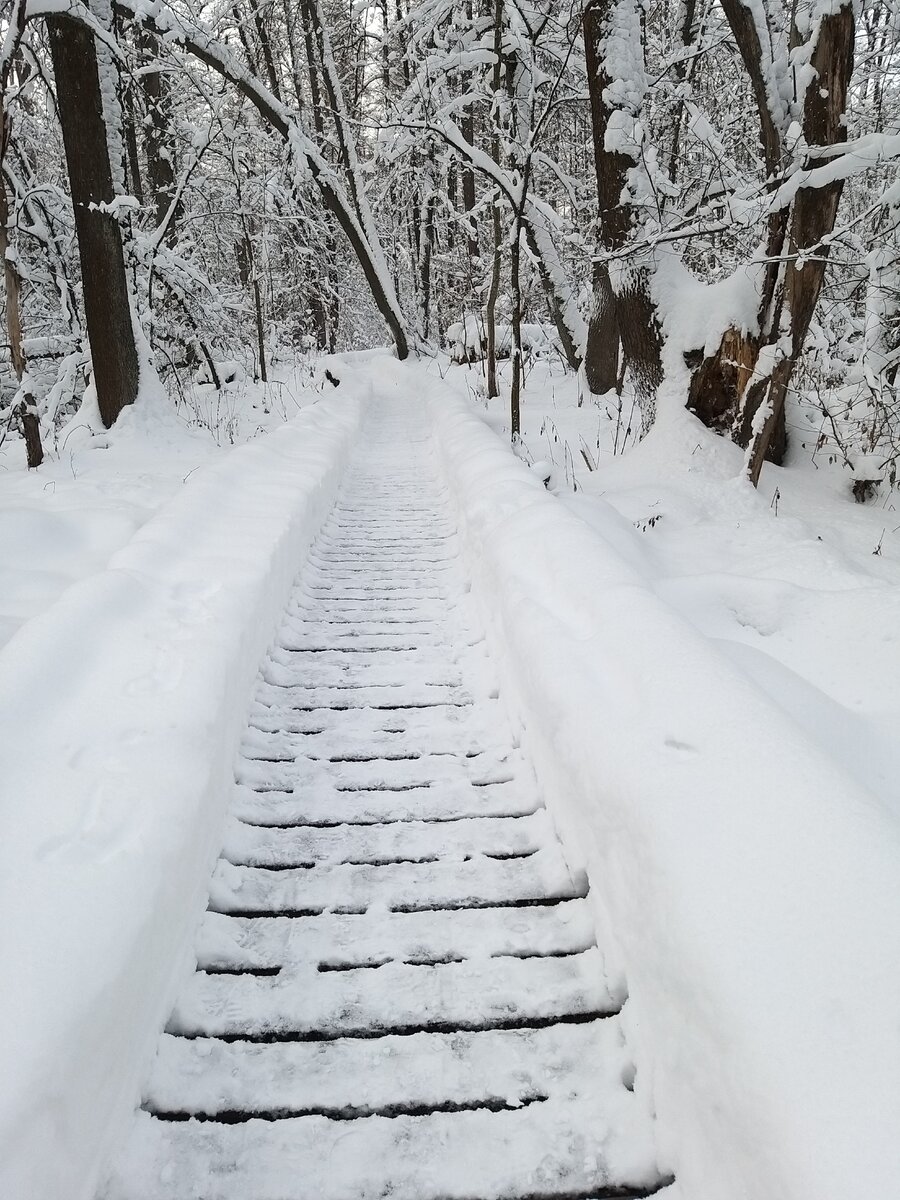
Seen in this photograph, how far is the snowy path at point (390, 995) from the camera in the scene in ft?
4.40

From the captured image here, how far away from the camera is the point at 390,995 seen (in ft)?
5.51

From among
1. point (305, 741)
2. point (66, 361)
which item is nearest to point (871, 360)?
point (305, 741)

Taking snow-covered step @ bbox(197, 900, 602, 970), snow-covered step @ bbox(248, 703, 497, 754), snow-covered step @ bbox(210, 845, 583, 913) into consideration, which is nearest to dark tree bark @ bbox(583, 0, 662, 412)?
snow-covered step @ bbox(248, 703, 497, 754)

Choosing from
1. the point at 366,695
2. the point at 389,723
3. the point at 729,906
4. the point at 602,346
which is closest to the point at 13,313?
the point at 366,695

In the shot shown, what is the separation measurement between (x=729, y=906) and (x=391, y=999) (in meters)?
0.82

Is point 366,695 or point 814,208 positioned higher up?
point 814,208

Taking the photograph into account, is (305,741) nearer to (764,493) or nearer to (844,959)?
(844,959)

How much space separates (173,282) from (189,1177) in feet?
32.2

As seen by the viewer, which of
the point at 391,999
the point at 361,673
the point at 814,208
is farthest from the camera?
the point at 814,208

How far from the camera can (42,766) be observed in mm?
1880

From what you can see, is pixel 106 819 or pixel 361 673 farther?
pixel 361 673

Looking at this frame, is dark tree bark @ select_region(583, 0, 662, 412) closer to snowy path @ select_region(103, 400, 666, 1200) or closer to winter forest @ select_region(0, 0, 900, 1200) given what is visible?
winter forest @ select_region(0, 0, 900, 1200)

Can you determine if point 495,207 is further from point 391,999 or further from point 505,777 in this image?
point 391,999

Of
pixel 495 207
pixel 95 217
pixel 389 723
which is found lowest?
pixel 389 723
